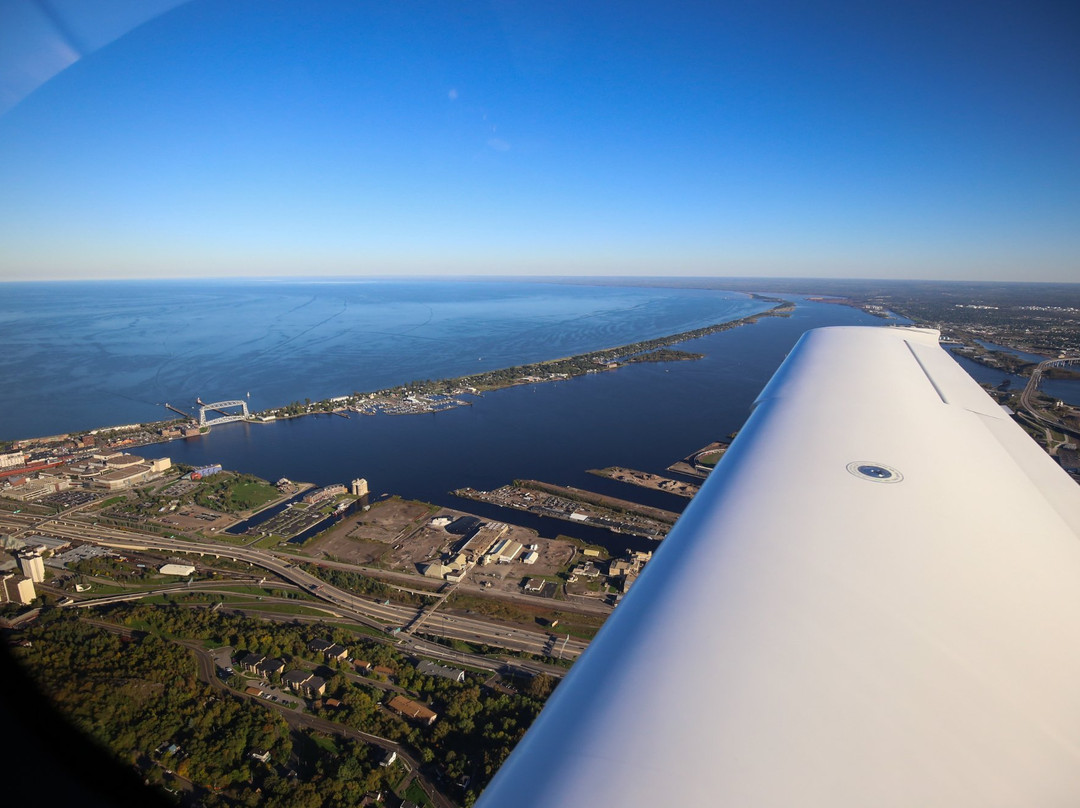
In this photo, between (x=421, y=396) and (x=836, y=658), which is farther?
(x=421, y=396)

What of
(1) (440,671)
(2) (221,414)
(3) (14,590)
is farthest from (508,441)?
(2) (221,414)

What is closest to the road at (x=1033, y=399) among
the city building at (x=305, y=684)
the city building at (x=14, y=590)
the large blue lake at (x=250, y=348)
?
the city building at (x=305, y=684)

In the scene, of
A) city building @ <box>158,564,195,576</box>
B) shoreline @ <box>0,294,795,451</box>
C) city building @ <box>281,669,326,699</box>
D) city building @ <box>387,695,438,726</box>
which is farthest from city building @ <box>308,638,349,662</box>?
shoreline @ <box>0,294,795,451</box>

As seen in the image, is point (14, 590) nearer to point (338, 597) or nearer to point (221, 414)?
Result: point (338, 597)

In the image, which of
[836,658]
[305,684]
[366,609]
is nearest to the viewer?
A: [836,658]

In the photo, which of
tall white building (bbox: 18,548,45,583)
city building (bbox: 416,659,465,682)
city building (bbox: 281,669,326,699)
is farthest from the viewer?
tall white building (bbox: 18,548,45,583)

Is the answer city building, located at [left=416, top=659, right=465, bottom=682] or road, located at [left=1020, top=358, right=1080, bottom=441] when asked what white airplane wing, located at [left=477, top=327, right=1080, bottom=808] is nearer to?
city building, located at [left=416, top=659, right=465, bottom=682]

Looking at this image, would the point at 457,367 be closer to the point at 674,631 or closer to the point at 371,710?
the point at 371,710
